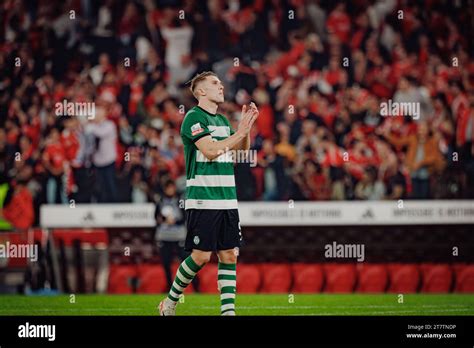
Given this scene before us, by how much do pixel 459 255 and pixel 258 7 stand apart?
7564mm

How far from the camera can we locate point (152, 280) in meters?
16.8

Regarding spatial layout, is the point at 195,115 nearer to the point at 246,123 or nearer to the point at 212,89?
the point at 212,89

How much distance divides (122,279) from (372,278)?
380 cm

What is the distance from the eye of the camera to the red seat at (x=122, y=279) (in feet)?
54.8

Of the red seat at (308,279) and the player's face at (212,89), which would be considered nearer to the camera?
the player's face at (212,89)

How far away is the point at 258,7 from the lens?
72.7 feet

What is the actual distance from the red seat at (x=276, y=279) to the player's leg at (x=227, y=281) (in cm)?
635

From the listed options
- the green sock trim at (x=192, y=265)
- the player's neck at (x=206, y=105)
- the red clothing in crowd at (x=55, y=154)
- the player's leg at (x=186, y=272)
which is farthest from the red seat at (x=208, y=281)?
the player's neck at (x=206, y=105)

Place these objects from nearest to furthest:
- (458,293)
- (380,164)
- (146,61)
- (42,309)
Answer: (42,309) → (458,293) → (380,164) → (146,61)

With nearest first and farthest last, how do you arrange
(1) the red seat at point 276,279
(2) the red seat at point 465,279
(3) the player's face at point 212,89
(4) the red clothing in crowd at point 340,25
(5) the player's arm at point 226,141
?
1. (5) the player's arm at point 226,141
2. (3) the player's face at point 212,89
3. (2) the red seat at point 465,279
4. (1) the red seat at point 276,279
5. (4) the red clothing in crowd at point 340,25

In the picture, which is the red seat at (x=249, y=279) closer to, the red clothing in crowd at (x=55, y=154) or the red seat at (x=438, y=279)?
the red seat at (x=438, y=279)
